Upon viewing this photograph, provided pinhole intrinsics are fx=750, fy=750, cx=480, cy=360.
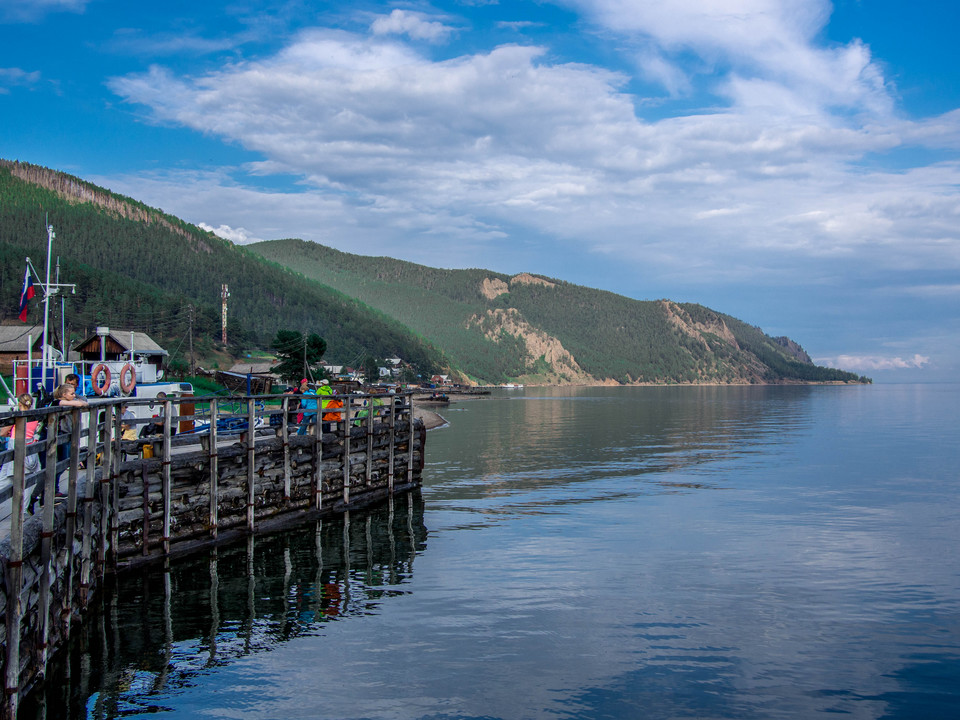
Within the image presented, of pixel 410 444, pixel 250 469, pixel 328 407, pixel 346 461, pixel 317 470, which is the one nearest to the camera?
pixel 250 469

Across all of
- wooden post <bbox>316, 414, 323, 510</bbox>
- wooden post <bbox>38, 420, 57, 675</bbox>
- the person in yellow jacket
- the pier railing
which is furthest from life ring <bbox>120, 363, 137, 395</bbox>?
wooden post <bbox>38, 420, 57, 675</bbox>

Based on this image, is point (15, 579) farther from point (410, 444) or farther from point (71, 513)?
point (410, 444)

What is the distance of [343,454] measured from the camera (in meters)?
30.2

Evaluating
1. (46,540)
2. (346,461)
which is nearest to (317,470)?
(346,461)

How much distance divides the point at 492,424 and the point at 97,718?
76.0 meters

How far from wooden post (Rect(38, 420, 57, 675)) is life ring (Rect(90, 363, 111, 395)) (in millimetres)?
13801

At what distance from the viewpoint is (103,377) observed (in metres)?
25.8

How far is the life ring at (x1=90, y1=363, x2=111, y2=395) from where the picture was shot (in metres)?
25.3

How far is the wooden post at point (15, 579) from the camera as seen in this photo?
10539 millimetres

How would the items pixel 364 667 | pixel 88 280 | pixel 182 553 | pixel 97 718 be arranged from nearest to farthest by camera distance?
pixel 97 718 < pixel 364 667 < pixel 182 553 < pixel 88 280

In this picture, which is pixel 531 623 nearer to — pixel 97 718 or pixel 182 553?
pixel 97 718

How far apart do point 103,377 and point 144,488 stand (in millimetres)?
7779

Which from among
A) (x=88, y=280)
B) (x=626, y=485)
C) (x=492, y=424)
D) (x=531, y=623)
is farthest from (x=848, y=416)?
(x=88, y=280)

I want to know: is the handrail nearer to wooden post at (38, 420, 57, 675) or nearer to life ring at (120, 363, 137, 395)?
wooden post at (38, 420, 57, 675)
